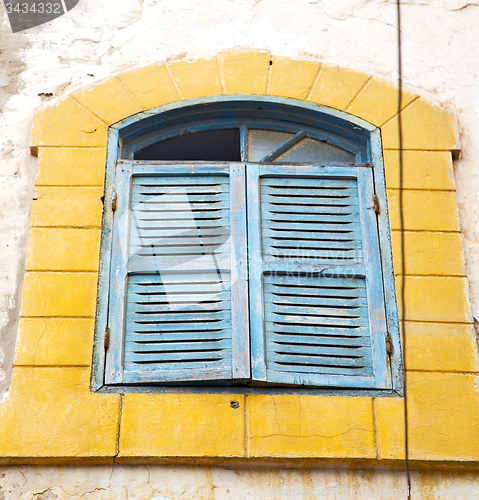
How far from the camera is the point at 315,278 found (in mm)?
3328

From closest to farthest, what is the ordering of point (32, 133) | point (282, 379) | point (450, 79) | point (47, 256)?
point (282, 379)
point (47, 256)
point (32, 133)
point (450, 79)

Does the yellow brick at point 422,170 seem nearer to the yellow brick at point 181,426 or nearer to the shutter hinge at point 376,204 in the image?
the shutter hinge at point 376,204

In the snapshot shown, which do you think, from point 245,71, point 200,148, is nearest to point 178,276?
point 245,71

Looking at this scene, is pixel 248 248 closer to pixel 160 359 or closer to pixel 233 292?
pixel 233 292

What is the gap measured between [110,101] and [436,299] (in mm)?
2219

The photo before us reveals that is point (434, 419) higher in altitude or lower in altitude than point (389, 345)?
lower

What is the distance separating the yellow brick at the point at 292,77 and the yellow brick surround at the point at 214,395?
0.01 metres

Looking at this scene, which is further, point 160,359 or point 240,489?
point 160,359

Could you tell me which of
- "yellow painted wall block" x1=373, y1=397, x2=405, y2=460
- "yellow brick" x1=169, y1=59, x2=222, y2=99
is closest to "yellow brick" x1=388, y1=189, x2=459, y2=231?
"yellow painted wall block" x1=373, y1=397, x2=405, y2=460

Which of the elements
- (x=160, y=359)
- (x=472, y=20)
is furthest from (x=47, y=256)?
(x=472, y=20)

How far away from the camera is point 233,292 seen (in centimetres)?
326

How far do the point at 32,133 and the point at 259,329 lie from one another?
178 cm

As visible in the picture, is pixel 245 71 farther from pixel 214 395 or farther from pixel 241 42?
pixel 214 395

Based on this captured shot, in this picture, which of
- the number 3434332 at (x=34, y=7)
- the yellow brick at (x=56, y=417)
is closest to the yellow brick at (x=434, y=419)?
the yellow brick at (x=56, y=417)
